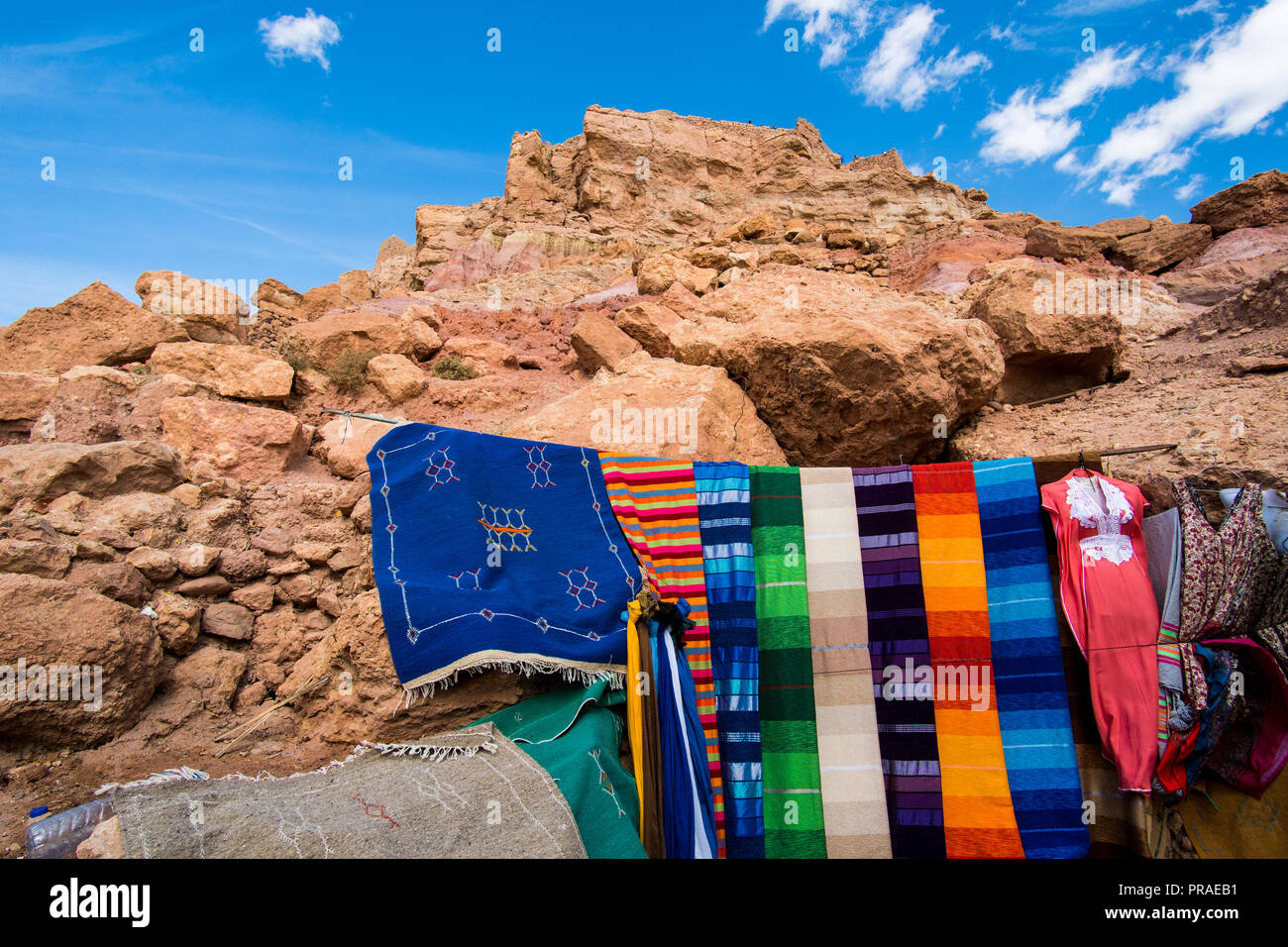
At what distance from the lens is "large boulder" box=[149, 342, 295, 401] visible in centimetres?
527

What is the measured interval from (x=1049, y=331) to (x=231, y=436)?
6832 mm

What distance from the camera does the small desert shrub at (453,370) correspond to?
22.3 feet

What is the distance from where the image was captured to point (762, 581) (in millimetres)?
3240

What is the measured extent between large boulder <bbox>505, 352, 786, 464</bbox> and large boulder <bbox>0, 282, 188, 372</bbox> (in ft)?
13.2

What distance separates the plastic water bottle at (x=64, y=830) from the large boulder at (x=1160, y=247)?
14539mm

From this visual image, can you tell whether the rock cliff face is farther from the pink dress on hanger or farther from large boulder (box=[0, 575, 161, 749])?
large boulder (box=[0, 575, 161, 749])

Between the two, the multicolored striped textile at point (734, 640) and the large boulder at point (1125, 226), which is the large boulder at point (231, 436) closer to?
the multicolored striped textile at point (734, 640)

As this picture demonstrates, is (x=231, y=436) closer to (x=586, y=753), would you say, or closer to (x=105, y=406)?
(x=105, y=406)

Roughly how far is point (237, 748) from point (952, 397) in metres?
5.07

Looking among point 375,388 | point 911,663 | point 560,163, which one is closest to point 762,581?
point 911,663

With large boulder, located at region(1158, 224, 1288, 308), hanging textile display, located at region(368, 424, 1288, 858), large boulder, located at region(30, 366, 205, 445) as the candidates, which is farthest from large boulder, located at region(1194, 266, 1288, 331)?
large boulder, located at region(30, 366, 205, 445)

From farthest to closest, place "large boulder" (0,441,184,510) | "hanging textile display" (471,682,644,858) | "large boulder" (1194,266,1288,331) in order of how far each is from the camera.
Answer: "large boulder" (1194,266,1288,331)
"large boulder" (0,441,184,510)
"hanging textile display" (471,682,644,858)

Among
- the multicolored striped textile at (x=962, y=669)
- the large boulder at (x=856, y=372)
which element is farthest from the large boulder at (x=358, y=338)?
the multicolored striped textile at (x=962, y=669)
